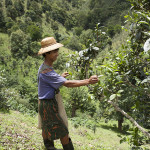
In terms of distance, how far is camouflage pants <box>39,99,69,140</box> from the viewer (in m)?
2.34

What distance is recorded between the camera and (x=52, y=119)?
92.7 inches

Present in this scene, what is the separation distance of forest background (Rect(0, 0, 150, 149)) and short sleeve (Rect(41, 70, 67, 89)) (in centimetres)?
67

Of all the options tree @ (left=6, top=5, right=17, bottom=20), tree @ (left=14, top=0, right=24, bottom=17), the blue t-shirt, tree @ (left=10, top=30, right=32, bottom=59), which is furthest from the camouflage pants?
tree @ (left=14, top=0, right=24, bottom=17)

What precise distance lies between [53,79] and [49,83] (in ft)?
0.34

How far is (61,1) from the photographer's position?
116625 mm

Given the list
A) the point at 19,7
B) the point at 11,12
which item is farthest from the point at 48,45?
the point at 19,7

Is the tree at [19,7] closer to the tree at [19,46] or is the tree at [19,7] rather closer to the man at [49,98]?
the tree at [19,46]

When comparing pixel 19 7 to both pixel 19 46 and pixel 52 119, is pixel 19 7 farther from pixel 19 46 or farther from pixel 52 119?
pixel 52 119

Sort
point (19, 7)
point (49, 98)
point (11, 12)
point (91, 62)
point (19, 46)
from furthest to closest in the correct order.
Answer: point (19, 7) → point (11, 12) → point (19, 46) → point (91, 62) → point (49, 98)

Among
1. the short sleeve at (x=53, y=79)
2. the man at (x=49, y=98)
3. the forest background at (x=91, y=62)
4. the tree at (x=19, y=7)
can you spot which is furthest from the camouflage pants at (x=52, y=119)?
the tree at (x=19, y=7)

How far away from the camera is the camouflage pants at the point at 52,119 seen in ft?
7.66

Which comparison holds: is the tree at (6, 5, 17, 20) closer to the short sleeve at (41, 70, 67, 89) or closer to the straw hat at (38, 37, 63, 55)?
the straw hat at (38, 37, 63, 55)

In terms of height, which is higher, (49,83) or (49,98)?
(49,83)

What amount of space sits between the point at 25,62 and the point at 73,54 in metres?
39.5
